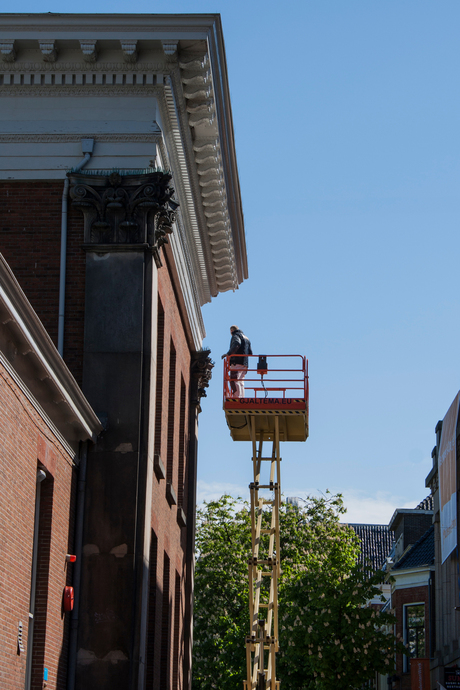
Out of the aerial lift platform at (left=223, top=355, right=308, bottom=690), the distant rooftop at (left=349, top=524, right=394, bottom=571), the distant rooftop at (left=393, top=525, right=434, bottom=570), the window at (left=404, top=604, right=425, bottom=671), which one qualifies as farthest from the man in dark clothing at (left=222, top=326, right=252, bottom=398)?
the distant rooftop at (left=349, top=524, right=394, bottom=571)

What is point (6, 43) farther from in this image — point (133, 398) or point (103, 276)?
point (133, 398)

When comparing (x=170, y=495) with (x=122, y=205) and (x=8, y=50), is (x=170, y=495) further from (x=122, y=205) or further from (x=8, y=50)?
(x=8, y=50)

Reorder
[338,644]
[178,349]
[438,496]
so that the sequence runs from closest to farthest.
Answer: [178,349] → [338,644] → [438,496]

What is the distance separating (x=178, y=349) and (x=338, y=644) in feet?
37.1

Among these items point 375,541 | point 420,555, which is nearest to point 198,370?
point 420,555

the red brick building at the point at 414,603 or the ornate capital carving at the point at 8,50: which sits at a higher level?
the ornate capital carving at the point at 8,50

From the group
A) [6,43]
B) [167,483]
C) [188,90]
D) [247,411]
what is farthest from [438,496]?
[6,43]

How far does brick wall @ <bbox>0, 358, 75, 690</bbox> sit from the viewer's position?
1152cm

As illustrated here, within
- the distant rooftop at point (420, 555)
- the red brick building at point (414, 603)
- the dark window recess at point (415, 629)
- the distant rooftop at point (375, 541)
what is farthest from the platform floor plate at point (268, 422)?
the distant rooftop at point (375, 541)

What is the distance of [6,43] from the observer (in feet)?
58.2

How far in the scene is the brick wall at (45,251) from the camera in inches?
666

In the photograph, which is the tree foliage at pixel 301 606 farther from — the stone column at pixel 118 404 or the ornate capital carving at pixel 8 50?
the ornate capital carving at pixel 8 50

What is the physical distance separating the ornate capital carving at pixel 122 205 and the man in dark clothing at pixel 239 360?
21.5ft

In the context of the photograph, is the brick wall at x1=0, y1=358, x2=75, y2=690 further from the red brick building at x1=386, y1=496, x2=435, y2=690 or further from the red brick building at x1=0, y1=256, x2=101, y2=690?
the red brick building at x1=386, y1=496, x2=435, y2=690
